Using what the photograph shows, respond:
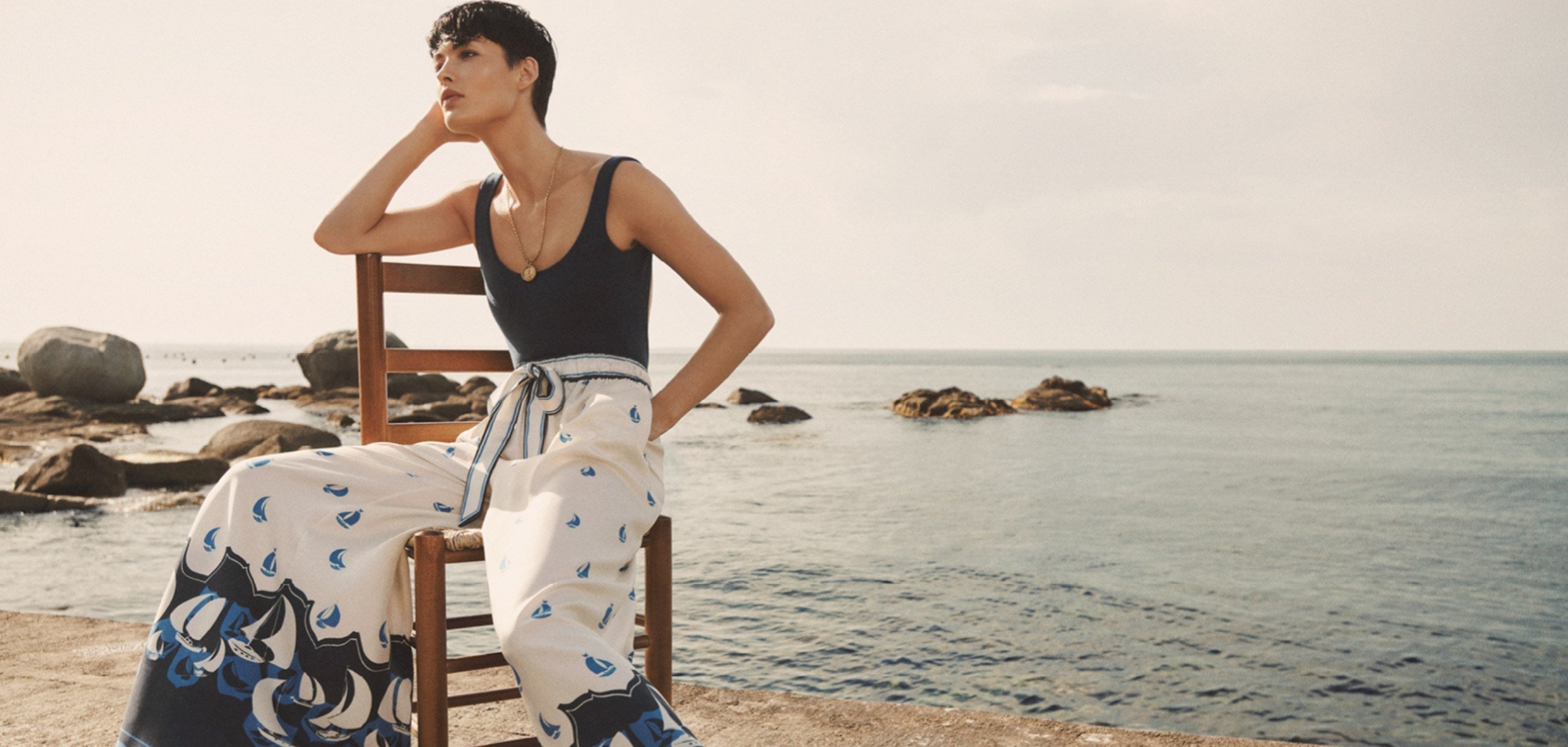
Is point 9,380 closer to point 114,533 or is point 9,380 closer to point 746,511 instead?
point 114,533

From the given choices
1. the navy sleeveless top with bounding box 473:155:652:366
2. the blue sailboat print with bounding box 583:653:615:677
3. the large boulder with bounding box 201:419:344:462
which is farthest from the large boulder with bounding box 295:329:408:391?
the blue sailboat print with bounding box 583:653:615:677

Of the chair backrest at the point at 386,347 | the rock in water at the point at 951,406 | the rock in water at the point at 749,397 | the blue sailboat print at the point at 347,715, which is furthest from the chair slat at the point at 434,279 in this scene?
the rock in water at the point at 749,397

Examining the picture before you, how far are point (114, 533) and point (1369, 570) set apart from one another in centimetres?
1147

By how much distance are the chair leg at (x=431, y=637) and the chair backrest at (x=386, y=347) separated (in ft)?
1.63

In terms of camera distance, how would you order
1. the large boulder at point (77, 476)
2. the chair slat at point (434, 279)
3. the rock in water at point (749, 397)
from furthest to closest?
the rock in water at point (749, 397) < the large boulder at point (77, 476) < the chair slat at point (434, 279)

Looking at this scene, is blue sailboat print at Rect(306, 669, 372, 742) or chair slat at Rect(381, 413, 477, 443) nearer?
blue sailboat print at Rect(306, 669, 372, 742)

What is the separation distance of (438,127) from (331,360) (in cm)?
2192

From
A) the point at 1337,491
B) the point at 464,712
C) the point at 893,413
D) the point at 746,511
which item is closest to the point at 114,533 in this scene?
the point at 746,511

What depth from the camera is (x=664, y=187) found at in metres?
1.83

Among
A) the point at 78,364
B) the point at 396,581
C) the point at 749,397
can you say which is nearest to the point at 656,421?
the point at 396,581

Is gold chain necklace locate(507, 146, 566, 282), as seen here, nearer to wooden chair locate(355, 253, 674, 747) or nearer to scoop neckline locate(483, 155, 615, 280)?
scoop neckline locate(483, 155, 615, 280)

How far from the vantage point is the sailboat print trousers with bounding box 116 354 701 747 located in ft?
4.51

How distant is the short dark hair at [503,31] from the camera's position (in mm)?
1837

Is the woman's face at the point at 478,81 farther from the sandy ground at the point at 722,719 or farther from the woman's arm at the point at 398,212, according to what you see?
the sandy ground at the point at 722,719
